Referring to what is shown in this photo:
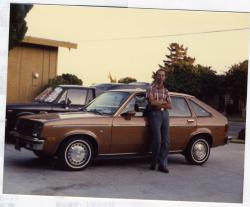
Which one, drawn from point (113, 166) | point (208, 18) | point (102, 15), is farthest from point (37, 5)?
point (113, 166)

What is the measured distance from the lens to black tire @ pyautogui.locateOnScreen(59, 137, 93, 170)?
6703 millimetres

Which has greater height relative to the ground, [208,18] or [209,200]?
[208,18]

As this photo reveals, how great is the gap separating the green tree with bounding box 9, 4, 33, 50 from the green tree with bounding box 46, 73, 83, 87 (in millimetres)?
808

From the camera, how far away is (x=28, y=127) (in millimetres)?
6832

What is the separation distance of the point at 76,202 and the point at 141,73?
170cm

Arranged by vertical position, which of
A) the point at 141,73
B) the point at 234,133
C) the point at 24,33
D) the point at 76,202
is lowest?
the point at 76,202

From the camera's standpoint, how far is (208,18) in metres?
5.89

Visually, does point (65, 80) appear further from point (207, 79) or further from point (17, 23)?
point (207, 79)

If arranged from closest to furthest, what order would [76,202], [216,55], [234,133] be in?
[76,202], [216,55], [234,133]

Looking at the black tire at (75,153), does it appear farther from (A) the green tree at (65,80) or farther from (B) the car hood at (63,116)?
(A) the green tree at (65,80)

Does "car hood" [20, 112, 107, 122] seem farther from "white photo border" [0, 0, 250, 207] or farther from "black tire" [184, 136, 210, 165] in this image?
"black tire" [184, 136, 210, 165]

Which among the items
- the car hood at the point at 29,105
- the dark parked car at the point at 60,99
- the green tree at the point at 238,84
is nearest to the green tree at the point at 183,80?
the green tree at the point at 238,84

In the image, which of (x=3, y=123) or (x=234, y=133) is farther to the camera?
(x=234, y=133)

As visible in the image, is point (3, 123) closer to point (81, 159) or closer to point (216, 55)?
point (81, 159)
